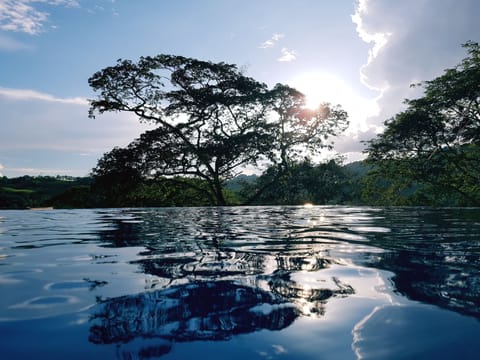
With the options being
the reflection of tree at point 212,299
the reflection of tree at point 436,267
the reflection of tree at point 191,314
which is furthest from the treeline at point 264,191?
the reflection of tree at point 191,314

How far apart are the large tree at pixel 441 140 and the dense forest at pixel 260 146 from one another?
7 centimetres

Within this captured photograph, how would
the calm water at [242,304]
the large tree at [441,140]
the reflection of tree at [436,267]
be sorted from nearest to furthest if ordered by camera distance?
the calm water at [242,304], the reflection of tree at [436,267], the large tree at [441,140]

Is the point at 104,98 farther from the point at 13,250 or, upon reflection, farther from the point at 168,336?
the point at 168,336

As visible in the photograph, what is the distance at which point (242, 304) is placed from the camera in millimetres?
1808

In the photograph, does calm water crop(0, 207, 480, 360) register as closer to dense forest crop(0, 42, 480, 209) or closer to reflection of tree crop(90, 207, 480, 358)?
reflection of tree crop(90, 207, 480, 358)

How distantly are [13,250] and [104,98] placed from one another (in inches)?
688

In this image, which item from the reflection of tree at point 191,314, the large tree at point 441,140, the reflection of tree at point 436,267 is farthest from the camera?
the large tree at point 441,140

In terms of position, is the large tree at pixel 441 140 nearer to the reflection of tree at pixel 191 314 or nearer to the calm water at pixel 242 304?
the calm water at pixel 242 304

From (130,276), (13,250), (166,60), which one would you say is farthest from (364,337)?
(166,60)

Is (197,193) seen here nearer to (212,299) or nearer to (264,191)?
(264,191)

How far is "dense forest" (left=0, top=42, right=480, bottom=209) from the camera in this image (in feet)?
63.3

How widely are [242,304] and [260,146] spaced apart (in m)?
19.3

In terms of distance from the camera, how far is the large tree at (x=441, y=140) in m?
19.2

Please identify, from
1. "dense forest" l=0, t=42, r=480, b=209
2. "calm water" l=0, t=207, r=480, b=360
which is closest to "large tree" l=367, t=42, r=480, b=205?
"dense forest" l=0, t=42, r=480, b=209
